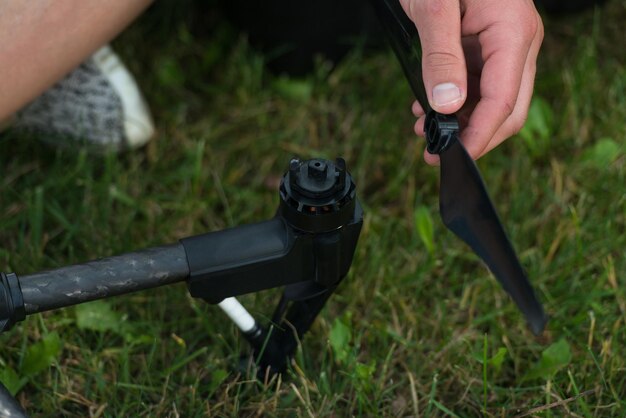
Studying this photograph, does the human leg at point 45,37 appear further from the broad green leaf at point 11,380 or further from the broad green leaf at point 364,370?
the broad green leaf at point 364,370

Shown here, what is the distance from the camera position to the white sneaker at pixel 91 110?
1443 millimetres

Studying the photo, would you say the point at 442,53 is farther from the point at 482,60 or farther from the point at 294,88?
the point at 294,88

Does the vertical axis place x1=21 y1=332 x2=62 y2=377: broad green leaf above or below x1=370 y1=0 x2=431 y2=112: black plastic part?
below

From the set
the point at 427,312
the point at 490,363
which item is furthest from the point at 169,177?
the point at 490,363

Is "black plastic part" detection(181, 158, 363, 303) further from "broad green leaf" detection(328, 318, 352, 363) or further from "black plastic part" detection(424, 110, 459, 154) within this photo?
"broad green leaf" detection(328, 318, 352, 363)

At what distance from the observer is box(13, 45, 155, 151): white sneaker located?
144cm

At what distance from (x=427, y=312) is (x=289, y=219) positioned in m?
0.43

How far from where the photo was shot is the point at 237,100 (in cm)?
161

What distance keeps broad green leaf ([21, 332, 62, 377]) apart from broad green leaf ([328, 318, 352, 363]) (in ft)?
1.15

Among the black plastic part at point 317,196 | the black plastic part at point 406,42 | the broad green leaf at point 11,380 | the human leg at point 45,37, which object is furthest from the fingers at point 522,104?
the broad green leaf at point 11,380

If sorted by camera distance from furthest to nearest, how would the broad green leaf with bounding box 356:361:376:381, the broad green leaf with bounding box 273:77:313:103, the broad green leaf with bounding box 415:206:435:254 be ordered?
the broad green leaf with bounding box 273:77:313:103 → the broad green leaf with bounding box 415:206:435:254 → the broad green leaf with bounding box 356:361:376:381

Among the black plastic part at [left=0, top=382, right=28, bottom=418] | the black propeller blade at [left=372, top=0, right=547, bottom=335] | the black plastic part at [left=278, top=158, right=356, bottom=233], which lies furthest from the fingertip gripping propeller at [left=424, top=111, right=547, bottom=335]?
the black plastic part at [left=0, top=382, right=28, bottom=418]

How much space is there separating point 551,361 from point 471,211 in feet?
1.18

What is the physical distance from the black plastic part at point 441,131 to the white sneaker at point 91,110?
0.68m
